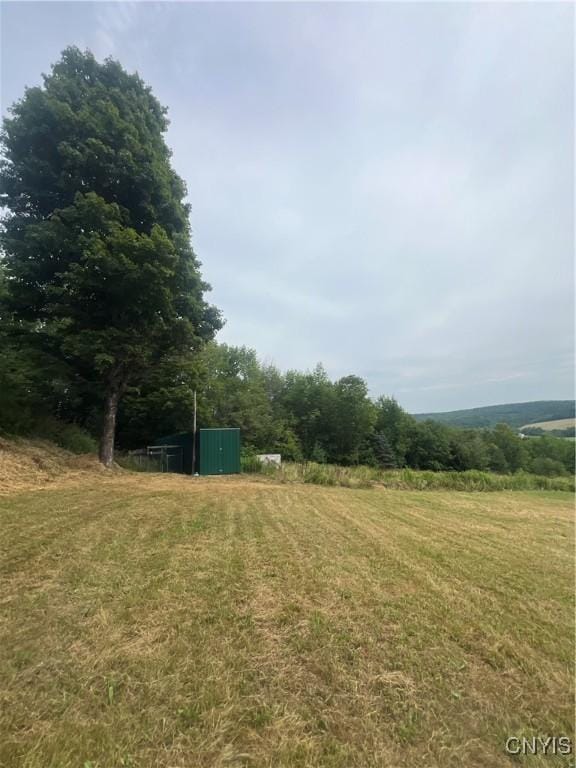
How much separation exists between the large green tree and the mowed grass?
7.59 metres

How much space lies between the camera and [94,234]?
403 inches

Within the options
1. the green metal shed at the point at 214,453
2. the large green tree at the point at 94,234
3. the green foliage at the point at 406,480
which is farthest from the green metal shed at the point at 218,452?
the large green tree at the point at 94,234

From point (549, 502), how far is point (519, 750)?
12000 millimetres

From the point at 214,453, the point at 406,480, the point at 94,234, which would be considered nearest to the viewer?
the point at 94,234

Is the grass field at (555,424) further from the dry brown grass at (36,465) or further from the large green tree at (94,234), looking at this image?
the dry brown grass at (36,465)

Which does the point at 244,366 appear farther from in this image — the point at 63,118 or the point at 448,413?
the point at 448,413

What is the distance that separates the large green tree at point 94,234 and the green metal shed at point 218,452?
386 cm

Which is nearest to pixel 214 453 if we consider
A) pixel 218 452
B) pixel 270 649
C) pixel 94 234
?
pixel 218 452

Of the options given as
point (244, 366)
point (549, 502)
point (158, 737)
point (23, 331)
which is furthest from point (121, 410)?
point (158, 737)

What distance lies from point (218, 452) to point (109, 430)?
449cm

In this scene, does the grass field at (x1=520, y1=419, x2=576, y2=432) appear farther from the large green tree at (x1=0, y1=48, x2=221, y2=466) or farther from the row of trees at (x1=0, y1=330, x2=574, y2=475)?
the large green tree at (x1=0, y1=48, x2=221, y2=466)

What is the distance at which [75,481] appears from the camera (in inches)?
333

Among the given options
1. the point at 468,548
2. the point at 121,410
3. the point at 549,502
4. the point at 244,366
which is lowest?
the point at 549,502

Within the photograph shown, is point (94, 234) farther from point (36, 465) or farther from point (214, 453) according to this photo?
point (214, 453)
